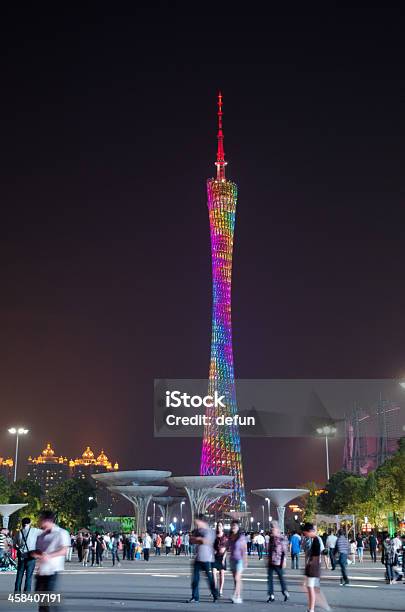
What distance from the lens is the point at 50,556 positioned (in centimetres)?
1091

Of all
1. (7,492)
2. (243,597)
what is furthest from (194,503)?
(243,597)

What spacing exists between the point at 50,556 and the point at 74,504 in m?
91.5

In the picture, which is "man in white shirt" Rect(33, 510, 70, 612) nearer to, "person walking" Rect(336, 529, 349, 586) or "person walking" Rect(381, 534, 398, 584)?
"person walking" Rect(336, 529, 349, 586)

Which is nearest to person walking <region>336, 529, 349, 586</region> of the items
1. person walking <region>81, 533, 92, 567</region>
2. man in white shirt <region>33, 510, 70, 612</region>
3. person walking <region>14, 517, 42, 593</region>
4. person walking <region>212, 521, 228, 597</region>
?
person walking <region>212, 521, 228, 597</region>

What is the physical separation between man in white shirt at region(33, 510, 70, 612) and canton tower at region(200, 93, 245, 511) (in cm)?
6640

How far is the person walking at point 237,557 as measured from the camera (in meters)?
16.8

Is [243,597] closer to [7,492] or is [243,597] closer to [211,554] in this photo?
[211,554]

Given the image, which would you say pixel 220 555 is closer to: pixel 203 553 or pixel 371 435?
pixel 203 553

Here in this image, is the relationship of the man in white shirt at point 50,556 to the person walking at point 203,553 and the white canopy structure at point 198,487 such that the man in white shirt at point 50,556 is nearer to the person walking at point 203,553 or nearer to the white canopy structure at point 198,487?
the person walking at point 203,553

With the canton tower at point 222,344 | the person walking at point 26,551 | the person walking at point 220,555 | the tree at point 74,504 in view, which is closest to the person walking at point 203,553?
the person walking at point 220,555

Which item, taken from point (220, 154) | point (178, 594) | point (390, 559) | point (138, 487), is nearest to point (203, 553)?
point (178, 594)

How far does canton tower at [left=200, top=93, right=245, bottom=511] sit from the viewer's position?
3061 inches

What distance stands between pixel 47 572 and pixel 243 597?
7.98 m

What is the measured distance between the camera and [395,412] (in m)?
115
